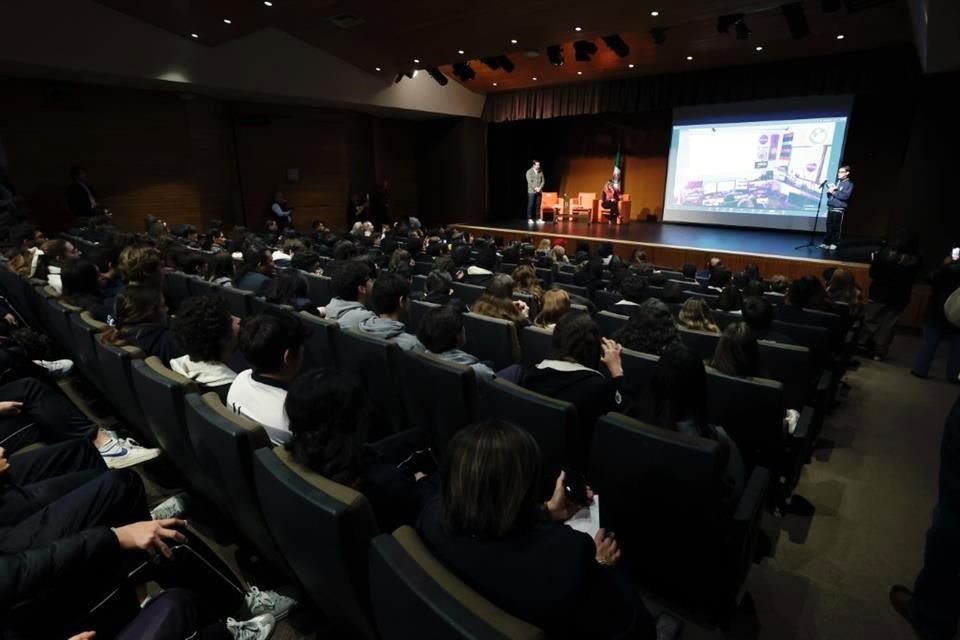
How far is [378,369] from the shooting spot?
2.65 metres

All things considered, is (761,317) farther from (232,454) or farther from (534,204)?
(534,204)

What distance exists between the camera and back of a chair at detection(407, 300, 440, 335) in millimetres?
3539

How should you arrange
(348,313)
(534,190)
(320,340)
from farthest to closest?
(534,190), (348,313), (320,340)

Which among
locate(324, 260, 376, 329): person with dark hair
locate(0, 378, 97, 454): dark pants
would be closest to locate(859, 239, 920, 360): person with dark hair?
locate(324, 260, 376, 329): person with dark hair

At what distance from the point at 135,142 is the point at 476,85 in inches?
274

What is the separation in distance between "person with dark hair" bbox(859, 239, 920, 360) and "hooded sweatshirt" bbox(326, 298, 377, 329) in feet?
16.8

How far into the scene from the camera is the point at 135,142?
9.04 meters

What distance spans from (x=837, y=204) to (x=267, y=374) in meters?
9.11

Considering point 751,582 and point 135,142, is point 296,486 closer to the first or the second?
point 751,582

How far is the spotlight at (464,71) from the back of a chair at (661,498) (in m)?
10.3

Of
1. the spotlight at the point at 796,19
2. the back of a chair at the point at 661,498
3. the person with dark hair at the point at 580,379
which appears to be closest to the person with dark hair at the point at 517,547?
the back of a chair at the point at 661,498

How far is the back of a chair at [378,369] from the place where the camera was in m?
2.56

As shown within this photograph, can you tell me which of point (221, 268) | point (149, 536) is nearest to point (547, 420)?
point (149, 536)

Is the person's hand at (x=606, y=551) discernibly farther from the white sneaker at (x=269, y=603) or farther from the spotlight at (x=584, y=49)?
the spotlight at (x=584, y=49)
